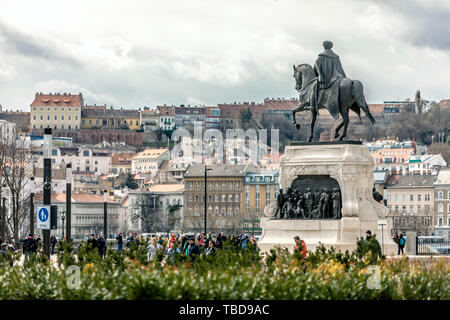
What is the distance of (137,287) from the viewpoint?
53.8 ft

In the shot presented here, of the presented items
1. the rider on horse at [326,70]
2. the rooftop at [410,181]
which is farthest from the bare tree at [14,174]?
the rooftop at [410,181]

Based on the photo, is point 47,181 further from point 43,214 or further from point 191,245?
point 191,245

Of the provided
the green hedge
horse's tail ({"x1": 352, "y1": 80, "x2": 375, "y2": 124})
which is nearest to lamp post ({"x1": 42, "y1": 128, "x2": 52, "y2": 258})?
the green hedge

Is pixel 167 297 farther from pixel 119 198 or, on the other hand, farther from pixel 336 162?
pixel 119 198

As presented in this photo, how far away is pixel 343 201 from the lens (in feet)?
113

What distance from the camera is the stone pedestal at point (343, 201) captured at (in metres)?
34.0

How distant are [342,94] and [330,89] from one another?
40 cm

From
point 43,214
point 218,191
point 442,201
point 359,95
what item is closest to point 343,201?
point 359,95

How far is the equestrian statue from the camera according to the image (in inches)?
1406

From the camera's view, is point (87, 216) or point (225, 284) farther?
point (87, 216)

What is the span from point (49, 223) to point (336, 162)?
10.3 metres

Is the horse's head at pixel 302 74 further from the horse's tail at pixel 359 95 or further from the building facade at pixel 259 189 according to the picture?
the building facade at pixel 259 189

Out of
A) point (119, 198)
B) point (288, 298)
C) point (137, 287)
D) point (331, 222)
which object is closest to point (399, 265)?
point (288, 298)

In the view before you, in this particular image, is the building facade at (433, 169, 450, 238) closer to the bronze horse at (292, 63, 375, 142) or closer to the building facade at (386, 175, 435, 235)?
the building facade at (386, 175, 435, 235)
